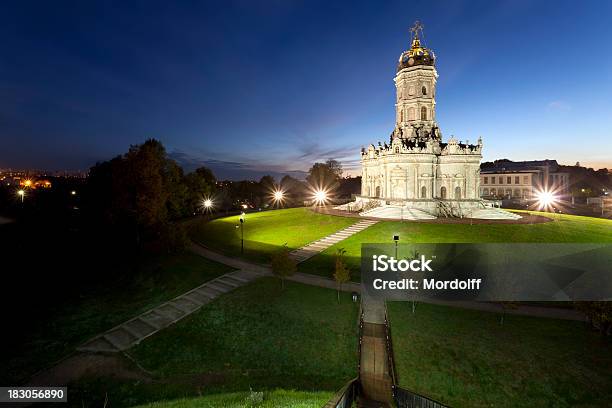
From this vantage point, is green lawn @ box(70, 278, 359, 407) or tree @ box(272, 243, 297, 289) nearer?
green lawn @ box(70, 278, 359, 407)

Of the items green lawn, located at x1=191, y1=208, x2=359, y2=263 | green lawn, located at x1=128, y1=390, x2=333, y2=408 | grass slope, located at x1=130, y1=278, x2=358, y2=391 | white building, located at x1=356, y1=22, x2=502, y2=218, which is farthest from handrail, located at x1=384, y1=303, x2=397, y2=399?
white building, located at x1=356, y1=22, x2=502, y2=218

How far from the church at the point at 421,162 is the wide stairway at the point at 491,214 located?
503mm

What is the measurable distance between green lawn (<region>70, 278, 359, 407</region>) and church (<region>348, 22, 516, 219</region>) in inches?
1232

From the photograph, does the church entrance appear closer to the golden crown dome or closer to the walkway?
the golden crown dome

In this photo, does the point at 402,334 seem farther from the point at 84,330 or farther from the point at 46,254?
the point at 46,254

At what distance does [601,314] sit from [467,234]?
72.3 feet

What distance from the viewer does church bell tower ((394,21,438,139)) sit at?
181ft

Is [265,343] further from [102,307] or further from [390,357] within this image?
[102,307]

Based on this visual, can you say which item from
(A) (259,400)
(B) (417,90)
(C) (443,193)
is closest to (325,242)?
(A) (259,400)

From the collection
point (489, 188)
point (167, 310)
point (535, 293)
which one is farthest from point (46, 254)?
point (489, 188)

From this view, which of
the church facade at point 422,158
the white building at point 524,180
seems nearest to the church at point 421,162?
the church facade at point 422,158

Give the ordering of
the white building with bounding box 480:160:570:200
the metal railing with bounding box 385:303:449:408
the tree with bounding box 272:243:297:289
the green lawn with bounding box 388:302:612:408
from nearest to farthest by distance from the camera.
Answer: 1. the metal railing with bounding box 385:303:449:408
2. the green lawn with bounding box 388:302:612:408
3. the tree with bounding box 272:243:297:289
4. the white building with bounding box 480:160:570:200

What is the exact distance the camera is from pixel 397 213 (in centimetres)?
4859

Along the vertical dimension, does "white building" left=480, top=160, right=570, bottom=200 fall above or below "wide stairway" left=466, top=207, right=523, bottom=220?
above
